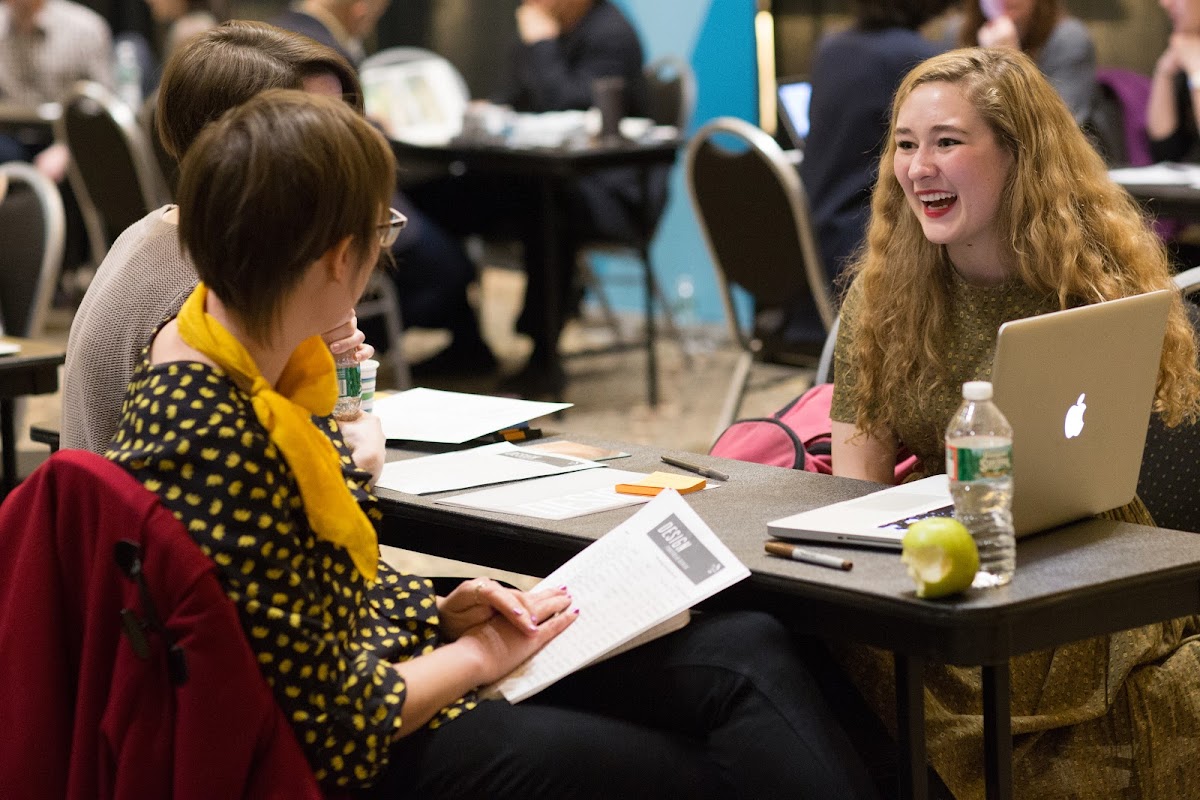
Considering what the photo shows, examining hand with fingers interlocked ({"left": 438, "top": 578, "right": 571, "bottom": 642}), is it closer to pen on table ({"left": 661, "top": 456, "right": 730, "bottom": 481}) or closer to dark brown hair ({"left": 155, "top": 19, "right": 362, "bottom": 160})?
pen on table ({"left": 661, "top": 456, "right": 730, "bottom": 481})

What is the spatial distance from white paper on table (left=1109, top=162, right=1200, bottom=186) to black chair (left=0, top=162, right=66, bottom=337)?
2.41 meters

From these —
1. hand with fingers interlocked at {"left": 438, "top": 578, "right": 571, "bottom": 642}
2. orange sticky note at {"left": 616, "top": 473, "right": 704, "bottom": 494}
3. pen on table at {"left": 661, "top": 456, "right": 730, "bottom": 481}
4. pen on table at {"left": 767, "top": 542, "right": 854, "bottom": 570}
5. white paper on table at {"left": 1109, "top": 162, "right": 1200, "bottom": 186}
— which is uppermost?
white paper on table at {"left": 1109, "top": 162, "right": 1200, "bottom": 186}

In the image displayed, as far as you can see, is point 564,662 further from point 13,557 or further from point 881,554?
point 13,557

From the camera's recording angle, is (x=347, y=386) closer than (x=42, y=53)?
Yes

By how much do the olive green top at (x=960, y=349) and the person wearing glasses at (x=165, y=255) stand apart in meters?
0.72

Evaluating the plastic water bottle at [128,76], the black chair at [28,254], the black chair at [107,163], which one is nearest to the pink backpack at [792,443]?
the black chair at [28,254]

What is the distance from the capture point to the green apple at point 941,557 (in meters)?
1.43

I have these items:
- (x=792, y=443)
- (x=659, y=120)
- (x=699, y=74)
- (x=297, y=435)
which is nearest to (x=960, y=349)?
(x=792, y=443)

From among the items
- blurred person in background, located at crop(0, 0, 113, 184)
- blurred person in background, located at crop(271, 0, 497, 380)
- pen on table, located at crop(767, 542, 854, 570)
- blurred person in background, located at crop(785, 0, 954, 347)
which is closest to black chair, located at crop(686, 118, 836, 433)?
blurred person in background, located at crop(785, 0, 954, 347)

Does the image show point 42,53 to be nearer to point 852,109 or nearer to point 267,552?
point 852,109

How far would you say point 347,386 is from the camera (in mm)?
1988

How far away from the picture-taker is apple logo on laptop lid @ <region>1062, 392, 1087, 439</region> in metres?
1.63

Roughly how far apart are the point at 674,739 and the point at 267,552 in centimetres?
50

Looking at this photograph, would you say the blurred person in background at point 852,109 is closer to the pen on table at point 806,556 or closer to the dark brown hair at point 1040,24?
the dark brown hair at point 1040,24
